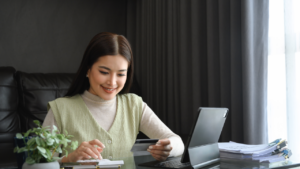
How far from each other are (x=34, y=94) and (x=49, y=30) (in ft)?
2.53

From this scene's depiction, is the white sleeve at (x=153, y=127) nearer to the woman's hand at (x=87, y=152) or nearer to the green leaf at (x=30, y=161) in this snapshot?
the woman's hand at (x=87, y=152)

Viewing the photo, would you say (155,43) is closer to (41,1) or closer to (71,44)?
(71,44)

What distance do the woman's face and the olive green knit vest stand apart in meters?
0.14

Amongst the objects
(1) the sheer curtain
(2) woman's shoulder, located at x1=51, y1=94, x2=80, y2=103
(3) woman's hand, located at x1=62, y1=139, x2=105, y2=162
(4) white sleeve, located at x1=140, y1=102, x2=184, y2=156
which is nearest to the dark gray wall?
(2) woman's shoulder, located at x1=51, y1=94, x2=80, y2=103

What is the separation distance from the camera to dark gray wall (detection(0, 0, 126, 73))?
2.81 m

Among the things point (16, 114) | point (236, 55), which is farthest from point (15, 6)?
point (236, 55)

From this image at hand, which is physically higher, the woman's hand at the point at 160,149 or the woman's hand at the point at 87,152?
the woman's hand at the point at 87,152

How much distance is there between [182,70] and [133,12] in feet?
3.94

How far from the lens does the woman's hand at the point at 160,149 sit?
46.8 inches

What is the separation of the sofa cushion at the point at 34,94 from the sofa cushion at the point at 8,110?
5 cm

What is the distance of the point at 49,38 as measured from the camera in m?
2.95

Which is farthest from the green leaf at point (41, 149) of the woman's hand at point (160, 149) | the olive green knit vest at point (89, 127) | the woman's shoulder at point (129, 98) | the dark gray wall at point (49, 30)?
the dark gray wall at point (49, 30)

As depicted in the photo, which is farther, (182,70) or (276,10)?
(182,70)

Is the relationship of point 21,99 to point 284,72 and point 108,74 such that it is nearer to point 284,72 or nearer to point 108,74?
point 108,74
